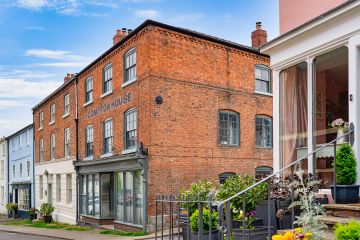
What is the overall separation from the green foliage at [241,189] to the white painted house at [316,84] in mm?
818

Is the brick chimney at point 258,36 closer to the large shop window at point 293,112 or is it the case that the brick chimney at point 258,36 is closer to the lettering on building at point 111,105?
the lettering on building at point 111,105

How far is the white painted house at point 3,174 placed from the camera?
44719 mm

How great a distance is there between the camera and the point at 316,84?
880 centimetres

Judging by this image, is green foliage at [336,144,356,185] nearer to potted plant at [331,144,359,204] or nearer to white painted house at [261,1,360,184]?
potted plant at [331,144,359,204]

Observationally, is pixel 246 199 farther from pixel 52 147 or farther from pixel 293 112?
pixel 52 147

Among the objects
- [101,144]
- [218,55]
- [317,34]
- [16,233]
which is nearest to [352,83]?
[317,34]

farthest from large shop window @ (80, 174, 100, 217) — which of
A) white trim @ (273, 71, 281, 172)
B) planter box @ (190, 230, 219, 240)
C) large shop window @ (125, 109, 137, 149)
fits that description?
white trim @ (273, 71, 281, 172)

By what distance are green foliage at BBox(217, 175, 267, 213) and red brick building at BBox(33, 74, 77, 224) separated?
1789 centimetres

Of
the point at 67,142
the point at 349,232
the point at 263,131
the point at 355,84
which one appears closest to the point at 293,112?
the point at 355,84

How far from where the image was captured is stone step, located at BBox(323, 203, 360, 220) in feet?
21.1

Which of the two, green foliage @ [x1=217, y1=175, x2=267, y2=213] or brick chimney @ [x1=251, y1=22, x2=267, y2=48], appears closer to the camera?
green foliage @ [x1=217, y1=175, x2=267, y2=213]

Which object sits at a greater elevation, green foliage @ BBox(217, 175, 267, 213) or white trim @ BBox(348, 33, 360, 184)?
white trim @ BBox(348, 33, 360, 184)

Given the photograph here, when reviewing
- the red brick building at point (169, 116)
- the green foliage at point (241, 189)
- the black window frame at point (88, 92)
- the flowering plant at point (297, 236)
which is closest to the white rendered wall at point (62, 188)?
the red brick building at point (169, 116)

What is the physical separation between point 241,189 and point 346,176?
246cm
